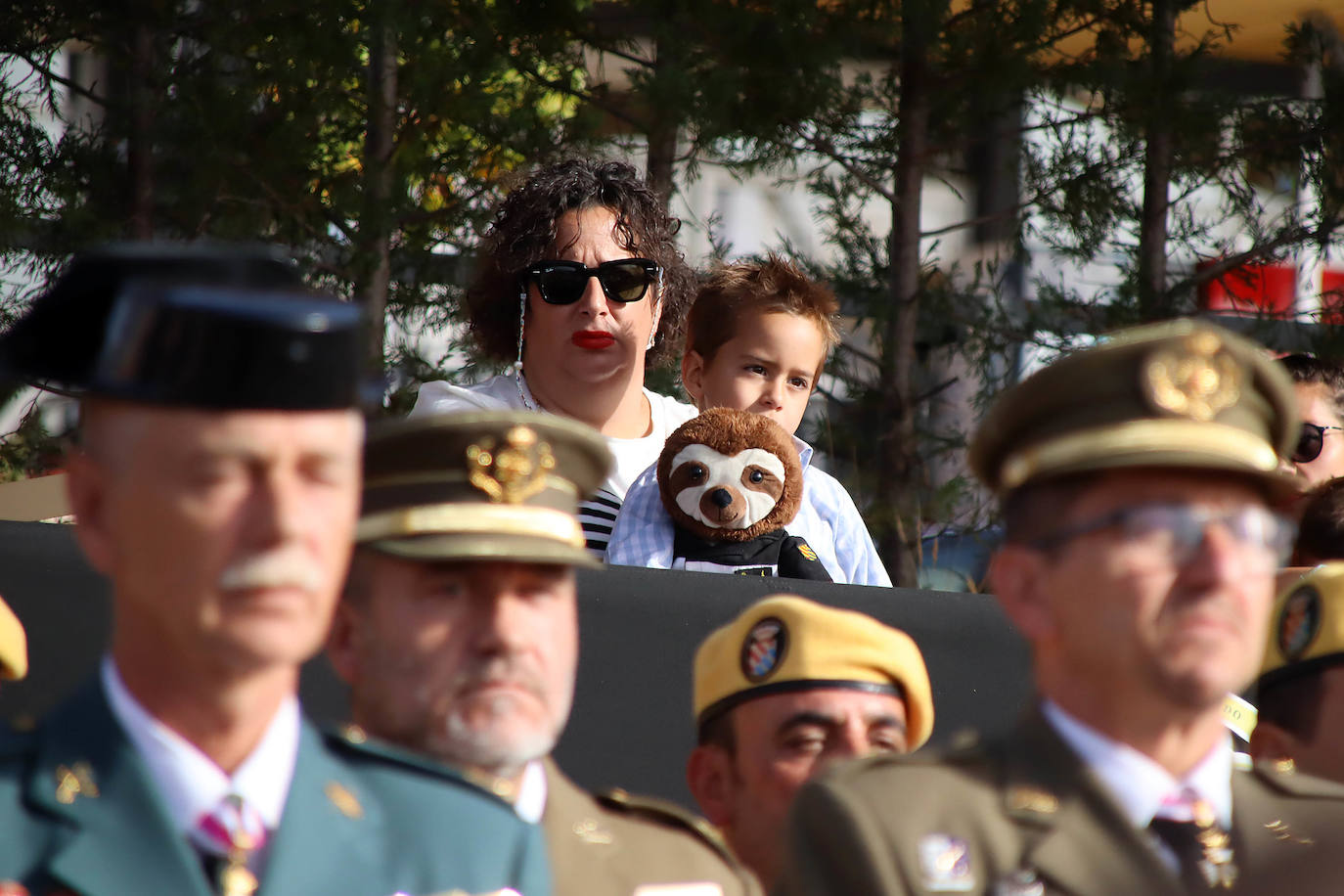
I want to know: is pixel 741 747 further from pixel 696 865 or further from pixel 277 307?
pixel 277 307

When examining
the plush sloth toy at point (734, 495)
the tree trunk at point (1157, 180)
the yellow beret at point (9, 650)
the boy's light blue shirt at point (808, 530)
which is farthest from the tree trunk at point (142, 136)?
the yellow beret at point (9, 650)

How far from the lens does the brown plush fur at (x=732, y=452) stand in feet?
12.6

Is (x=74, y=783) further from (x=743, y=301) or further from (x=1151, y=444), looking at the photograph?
(x=743, y=301)

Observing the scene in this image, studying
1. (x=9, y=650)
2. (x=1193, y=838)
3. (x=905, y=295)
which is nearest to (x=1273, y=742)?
(x=1193, y=838)

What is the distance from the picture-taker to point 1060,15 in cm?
613

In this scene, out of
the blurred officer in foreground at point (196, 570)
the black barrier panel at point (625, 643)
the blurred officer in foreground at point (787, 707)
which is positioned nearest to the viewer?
the blurred officer in foreground at point (196, 570)

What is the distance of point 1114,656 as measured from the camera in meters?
1.77

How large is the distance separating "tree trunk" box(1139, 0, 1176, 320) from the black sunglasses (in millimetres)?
2624

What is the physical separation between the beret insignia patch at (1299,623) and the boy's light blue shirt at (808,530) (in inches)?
56.2

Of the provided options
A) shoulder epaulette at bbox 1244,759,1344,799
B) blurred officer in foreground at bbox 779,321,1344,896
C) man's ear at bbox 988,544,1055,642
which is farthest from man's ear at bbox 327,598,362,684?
shoulder epaulette at bbox 1244,759,1344,799

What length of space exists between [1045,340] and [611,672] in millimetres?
3238

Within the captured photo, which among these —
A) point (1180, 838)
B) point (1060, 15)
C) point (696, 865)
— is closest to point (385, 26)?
point (1060, 15)

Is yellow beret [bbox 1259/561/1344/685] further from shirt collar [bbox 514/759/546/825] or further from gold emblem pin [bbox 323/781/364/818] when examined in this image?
gold emblem pin [bbox 323/781/364/818]

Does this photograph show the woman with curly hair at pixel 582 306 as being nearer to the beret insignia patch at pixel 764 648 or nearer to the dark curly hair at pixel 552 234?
the dark curly hair at pixel 552 234
